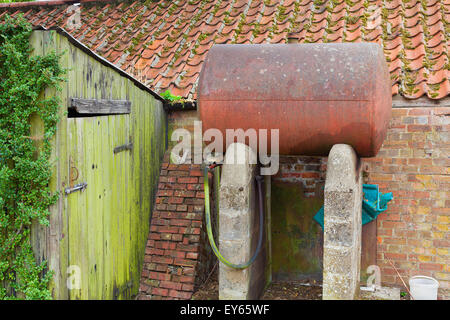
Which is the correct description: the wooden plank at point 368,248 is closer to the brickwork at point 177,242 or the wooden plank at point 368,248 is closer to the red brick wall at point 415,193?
the red brick wall at point 415,193

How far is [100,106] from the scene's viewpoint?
4188 millimetres

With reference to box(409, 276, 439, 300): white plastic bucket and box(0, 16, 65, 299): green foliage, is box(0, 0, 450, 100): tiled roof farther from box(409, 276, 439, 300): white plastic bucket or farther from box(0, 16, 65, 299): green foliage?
box(0, 16, 65, 299): green foliage

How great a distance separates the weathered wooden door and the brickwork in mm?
339

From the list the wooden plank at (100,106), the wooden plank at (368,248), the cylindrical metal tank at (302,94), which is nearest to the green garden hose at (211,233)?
the cylindrical metal tank at (302,94)

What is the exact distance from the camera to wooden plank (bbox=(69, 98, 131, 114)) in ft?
12.4

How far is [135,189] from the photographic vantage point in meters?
5.05

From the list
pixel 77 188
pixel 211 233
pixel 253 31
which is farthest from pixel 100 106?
pixel 253 31

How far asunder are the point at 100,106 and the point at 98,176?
2.07ft

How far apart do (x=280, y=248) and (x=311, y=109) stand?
2.14 meters

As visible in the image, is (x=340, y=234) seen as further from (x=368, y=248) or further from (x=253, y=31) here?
(x=253, y=31)

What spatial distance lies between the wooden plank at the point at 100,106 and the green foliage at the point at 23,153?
0.30 meters

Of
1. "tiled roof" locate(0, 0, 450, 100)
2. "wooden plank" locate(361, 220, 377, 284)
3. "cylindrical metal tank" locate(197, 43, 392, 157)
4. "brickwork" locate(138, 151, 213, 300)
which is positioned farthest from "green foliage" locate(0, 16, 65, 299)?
"wooden plank" locate(361, 220, 377, 284)

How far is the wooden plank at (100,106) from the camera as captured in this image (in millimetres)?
3783
